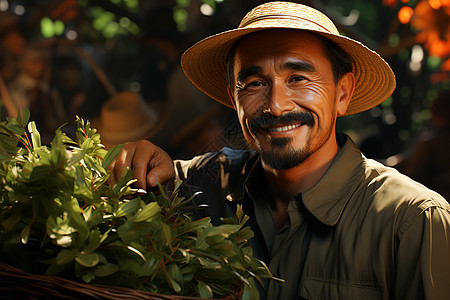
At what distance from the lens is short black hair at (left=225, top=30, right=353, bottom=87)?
6.98 feet

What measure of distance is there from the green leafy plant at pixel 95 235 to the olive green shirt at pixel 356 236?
1.85 feet

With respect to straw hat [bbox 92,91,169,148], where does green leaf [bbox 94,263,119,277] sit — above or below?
above

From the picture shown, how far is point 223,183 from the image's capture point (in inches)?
96.4

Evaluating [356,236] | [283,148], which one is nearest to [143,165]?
[283,148]

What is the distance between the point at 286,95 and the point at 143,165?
0.58 meters

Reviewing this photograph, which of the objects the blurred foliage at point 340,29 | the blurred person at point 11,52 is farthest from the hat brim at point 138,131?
the blurred person at point 11,52

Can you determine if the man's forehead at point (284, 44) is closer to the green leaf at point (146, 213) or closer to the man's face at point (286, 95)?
the man's face at point (286, 95)

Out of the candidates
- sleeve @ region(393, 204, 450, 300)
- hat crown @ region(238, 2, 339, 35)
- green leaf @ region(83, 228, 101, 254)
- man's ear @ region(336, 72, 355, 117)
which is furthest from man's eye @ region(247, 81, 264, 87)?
green leaf @ region(83, 228, 101, 254)

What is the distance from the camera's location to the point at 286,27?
6.34ft

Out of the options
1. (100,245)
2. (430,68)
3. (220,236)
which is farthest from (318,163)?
(430,68)

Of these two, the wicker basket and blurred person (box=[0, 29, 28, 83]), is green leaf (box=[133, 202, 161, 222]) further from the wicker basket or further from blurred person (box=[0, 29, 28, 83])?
blurred person (box=[0, 29, 28, 83])

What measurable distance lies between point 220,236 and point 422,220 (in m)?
0.81

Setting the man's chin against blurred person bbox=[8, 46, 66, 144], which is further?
blurred person bbox=[8, 46, 66, 144]

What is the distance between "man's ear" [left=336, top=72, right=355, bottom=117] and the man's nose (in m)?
0.28
